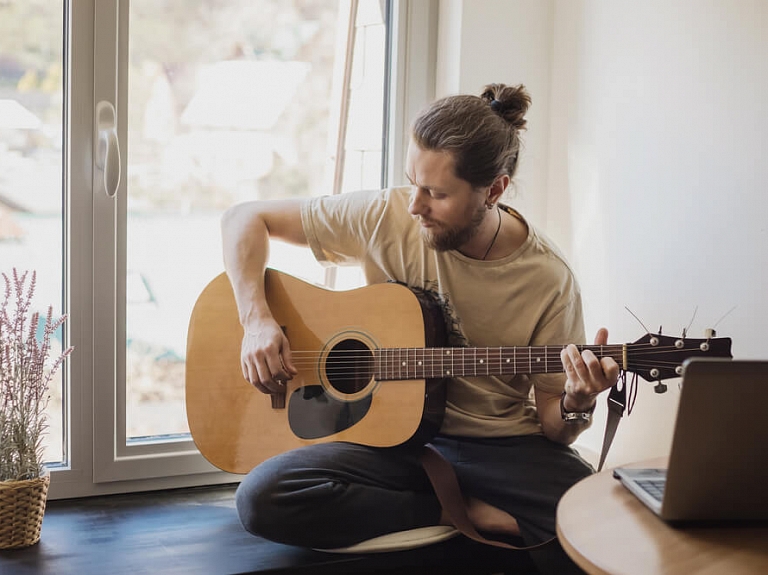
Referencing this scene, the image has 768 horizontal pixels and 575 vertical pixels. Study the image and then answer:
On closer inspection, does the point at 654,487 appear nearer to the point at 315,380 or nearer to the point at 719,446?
the point at 719,446

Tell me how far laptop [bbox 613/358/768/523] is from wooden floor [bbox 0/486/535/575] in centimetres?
85

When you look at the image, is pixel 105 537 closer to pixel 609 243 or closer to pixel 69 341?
pixel 69 341

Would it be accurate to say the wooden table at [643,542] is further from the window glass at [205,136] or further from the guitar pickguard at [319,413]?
the window glass at [205,136]

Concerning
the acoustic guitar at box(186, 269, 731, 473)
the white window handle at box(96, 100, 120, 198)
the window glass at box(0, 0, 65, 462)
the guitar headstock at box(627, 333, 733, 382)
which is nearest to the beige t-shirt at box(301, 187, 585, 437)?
the acoustic guitar at box(186, 269, 731, 473)

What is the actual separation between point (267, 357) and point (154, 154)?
2.27ft

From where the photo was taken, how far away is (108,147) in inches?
75.5

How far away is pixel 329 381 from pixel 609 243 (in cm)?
84

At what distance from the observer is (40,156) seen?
6.37ft

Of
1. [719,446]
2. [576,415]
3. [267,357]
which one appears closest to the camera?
[719,446]

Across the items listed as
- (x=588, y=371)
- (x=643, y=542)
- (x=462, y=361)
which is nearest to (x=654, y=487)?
(x=643, y=542)

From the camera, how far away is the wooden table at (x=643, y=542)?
884 mm

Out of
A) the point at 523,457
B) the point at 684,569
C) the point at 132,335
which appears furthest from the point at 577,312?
the point at 132,335

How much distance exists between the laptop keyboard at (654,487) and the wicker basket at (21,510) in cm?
122

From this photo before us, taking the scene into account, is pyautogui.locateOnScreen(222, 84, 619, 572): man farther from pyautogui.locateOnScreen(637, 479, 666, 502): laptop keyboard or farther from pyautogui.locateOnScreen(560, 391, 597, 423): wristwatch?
pyautogui.locateOnScreen(637, 479, 666, 502): laptop keyboard
